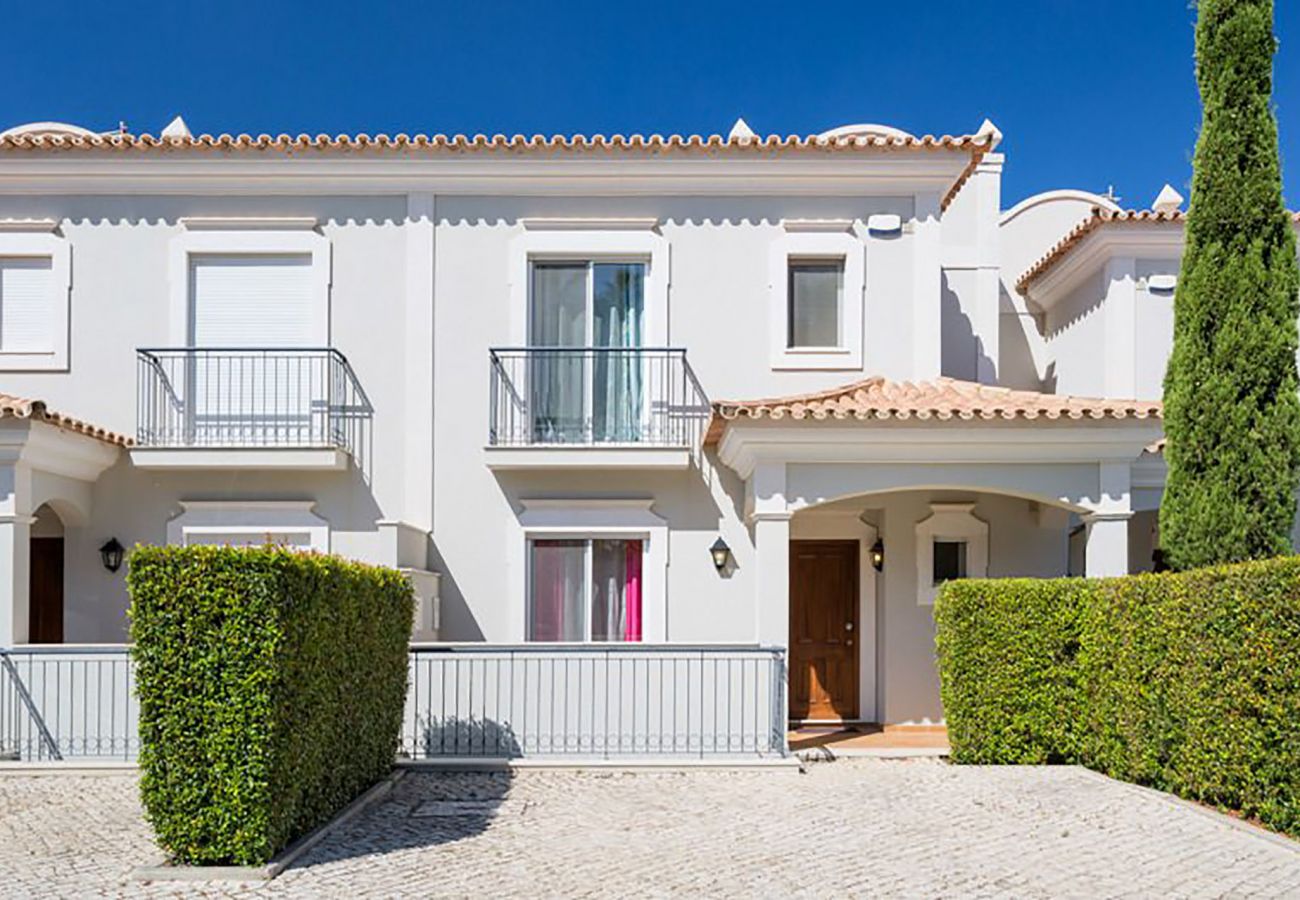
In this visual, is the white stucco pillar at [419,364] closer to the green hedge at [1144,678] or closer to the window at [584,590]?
the window at [584,590]

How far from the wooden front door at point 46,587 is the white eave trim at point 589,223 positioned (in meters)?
6.89

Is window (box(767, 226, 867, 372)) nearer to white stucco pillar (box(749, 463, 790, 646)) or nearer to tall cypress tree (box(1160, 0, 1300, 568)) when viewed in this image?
white stucco pillar (box(749, 463, 790, 646))

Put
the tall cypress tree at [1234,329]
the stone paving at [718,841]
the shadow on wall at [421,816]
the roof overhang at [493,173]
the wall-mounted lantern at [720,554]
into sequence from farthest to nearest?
the roof overhang at [493,173] → the wall-mounted lantern at [720,554] → the tall cypress tree at [1234,329] → the shadow on wall at [421,816] → the stone paving at [718,841]

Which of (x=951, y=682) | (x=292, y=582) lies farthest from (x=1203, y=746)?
(x=292, y=582)

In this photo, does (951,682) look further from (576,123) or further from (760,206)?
(576,123)

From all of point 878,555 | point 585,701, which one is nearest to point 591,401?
point 585,701

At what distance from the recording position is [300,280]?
1398 cm

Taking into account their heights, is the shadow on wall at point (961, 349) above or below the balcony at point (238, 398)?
above

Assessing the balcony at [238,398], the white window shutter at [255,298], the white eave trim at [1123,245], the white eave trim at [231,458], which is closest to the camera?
the white eave trim at [231,458]

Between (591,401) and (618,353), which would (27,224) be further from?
(618,353)

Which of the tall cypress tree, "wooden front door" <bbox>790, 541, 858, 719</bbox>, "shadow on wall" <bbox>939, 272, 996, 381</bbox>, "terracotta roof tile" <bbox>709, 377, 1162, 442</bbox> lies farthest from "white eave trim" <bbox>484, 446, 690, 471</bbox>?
the tall cypress tree

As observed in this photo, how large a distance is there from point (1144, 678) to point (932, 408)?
10.5 feet

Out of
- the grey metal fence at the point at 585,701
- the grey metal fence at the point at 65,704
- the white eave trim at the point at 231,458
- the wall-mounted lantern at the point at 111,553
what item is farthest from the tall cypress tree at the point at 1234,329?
the wall-mounted lantern at the point at 111,553

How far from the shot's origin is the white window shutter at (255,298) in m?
13.9
